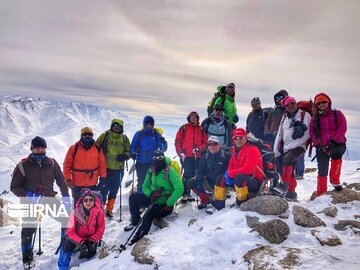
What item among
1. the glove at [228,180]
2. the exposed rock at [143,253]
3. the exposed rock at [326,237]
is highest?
the glove at [228,180]

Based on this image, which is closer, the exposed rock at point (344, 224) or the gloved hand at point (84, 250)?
the exposed rock at point (344, 224)

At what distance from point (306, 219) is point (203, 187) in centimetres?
390

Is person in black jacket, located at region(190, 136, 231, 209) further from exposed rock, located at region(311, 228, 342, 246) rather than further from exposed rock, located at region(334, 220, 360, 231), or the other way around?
exposed rock, located at region(334, 220, 360, 231)

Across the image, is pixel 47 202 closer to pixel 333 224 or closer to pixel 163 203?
pixel 163 203

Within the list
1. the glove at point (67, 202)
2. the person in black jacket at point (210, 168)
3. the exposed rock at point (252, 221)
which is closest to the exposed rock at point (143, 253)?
the exposed rock at point (252, 221)

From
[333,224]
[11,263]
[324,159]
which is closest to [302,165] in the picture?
[324,159]

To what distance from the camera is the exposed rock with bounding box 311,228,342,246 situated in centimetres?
668

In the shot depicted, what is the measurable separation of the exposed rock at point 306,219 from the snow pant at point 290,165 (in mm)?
2052

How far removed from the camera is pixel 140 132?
38.4ft

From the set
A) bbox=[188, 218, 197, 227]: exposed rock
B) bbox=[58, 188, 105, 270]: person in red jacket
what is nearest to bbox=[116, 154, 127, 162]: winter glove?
bbox=[58, 188, 105, 270]: person in red jacket

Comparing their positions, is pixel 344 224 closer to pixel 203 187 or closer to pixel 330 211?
pixel 330 211

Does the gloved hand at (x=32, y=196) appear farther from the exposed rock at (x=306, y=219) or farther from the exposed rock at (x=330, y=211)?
the exposed rock at (x=330, y=211)

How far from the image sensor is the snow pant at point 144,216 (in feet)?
29.5

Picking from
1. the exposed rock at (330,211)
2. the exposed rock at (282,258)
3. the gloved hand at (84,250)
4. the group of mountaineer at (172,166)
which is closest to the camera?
the exposed rock at (282,258)
